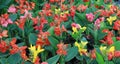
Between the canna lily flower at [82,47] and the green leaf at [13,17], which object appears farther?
the green leaf at [13,17]

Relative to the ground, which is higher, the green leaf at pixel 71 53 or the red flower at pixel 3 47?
the red flower at pixel 3 47

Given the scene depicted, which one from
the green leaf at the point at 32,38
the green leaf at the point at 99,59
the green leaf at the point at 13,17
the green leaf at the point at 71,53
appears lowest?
the green leaf at the point at 71,53

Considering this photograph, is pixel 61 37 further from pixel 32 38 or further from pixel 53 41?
pixel 32 38

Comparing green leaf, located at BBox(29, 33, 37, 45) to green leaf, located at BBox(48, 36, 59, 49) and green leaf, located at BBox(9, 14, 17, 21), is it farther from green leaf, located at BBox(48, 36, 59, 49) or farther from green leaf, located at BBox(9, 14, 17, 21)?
green leaf, located at BBox(9, 14, 17, 21)

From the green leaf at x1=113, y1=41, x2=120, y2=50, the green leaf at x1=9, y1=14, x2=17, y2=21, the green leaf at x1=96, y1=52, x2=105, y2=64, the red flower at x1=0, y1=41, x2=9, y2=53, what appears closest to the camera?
the green leaf at x1=96, y1=52, x2=105, y2=64

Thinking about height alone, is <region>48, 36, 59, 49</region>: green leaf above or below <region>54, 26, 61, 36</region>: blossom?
below

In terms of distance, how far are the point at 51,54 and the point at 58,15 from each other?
63 cm

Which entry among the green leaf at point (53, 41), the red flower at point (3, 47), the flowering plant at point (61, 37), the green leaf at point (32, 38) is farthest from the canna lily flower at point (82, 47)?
the red flower at point (3, 47)

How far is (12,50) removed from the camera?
2324 millimetres

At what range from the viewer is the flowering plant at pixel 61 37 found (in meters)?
2.32

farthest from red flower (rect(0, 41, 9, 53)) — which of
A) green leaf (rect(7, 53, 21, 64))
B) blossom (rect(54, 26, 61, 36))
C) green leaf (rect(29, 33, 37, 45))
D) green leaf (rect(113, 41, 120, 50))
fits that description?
green leaf (rect(113, 41, 120, 50))

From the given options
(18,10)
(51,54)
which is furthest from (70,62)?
(18,10)

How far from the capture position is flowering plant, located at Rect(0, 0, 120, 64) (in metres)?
2.32

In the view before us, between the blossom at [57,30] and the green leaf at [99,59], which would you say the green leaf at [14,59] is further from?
the green leaf at [99,59]
